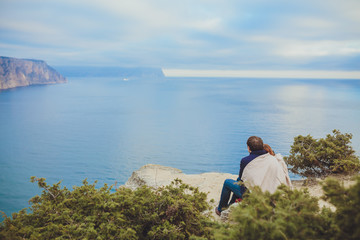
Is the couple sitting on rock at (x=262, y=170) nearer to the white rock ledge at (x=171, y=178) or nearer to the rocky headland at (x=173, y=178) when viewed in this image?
the rocky headland at (x=173, y=178)

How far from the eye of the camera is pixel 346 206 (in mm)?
2729

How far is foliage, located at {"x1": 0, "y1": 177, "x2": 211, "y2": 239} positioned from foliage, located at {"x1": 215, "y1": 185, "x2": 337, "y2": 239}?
1676 mm

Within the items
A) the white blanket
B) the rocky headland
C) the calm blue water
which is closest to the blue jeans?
the white blanket

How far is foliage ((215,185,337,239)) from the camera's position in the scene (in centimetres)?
268

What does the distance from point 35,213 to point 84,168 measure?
1145 inches

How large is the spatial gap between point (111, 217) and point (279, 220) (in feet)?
10.6

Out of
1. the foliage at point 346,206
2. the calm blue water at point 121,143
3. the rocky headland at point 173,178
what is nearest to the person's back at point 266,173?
the foliage at point 346,206

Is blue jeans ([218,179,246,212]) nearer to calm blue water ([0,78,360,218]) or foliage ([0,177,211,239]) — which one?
foliage ([0,177,211,239])

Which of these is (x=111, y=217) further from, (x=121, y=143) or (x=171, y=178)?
(x=121, y=143)

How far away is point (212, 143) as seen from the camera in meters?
41.4

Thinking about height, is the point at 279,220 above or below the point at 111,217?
above

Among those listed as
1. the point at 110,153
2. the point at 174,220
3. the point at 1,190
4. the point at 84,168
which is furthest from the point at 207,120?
the point at 174,220

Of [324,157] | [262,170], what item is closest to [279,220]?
[262,170]

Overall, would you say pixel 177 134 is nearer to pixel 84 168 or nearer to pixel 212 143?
pixel 212 143
